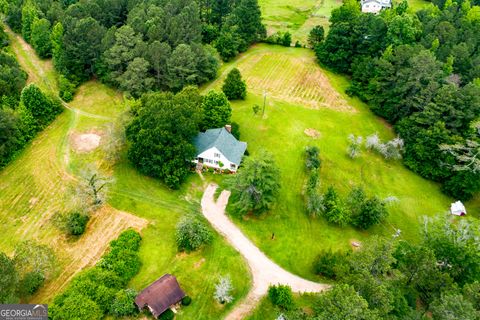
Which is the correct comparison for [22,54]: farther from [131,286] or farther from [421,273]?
[421,273]

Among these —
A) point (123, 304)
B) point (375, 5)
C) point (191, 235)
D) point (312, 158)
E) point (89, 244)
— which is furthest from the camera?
point (375, 5)

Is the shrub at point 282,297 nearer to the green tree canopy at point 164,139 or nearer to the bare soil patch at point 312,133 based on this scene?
the green tree canopy at point 164,139

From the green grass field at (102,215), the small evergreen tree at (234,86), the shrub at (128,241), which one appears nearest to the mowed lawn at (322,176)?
the small evergreen tree at (234,86)

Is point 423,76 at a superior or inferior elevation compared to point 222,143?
superior

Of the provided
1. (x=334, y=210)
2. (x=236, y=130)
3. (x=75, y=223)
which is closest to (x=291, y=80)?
(x=236, y=130)

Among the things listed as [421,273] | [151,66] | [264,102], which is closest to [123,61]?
[151,66]

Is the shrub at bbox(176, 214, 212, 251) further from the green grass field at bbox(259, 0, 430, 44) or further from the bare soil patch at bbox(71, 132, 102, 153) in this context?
the green grass field at bbox(259, 0, 430, 44)

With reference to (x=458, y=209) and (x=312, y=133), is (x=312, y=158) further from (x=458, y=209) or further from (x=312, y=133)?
(x=458, y=209)
